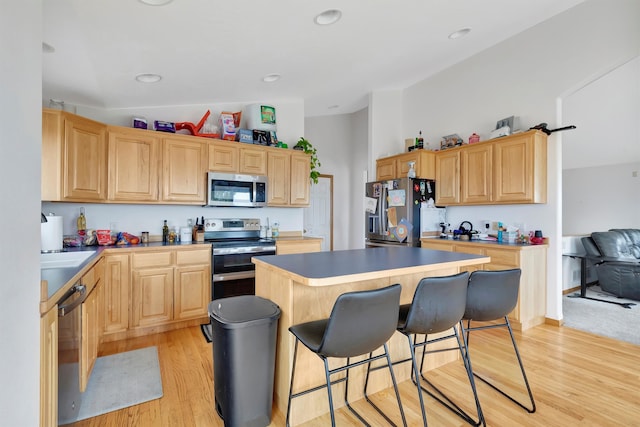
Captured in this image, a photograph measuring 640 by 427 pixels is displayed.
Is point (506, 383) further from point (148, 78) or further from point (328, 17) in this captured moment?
point (148, 78)

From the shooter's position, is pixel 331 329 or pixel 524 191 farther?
pixel 524 191

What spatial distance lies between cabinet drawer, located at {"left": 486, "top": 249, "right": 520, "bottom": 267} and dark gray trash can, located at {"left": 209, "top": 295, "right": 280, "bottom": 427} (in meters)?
2.68

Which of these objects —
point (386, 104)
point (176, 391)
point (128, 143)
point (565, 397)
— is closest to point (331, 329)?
point (176, 391)

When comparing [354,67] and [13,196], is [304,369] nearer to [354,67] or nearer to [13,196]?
[13,196]

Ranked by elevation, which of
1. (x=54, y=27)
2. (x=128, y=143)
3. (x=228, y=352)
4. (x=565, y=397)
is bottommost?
(x=565, y=397)

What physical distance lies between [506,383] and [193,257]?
2969mm

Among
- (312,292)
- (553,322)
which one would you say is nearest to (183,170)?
(312,292)

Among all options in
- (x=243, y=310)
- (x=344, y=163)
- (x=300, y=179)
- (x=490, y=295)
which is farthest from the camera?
(x=344, y=163)

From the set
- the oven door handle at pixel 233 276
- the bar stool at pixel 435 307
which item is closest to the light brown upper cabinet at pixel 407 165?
the oven door handle at pixel 233 276

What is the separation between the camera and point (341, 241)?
6.32 m

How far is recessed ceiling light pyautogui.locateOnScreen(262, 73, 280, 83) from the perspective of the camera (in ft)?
11.0

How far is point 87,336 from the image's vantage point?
1959mm

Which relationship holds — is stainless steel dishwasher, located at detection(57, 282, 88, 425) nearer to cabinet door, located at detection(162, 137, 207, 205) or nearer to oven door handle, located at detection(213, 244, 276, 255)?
oven door handle, located at detection(213, 244, 276, 255)

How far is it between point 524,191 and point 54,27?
4.32 meters
